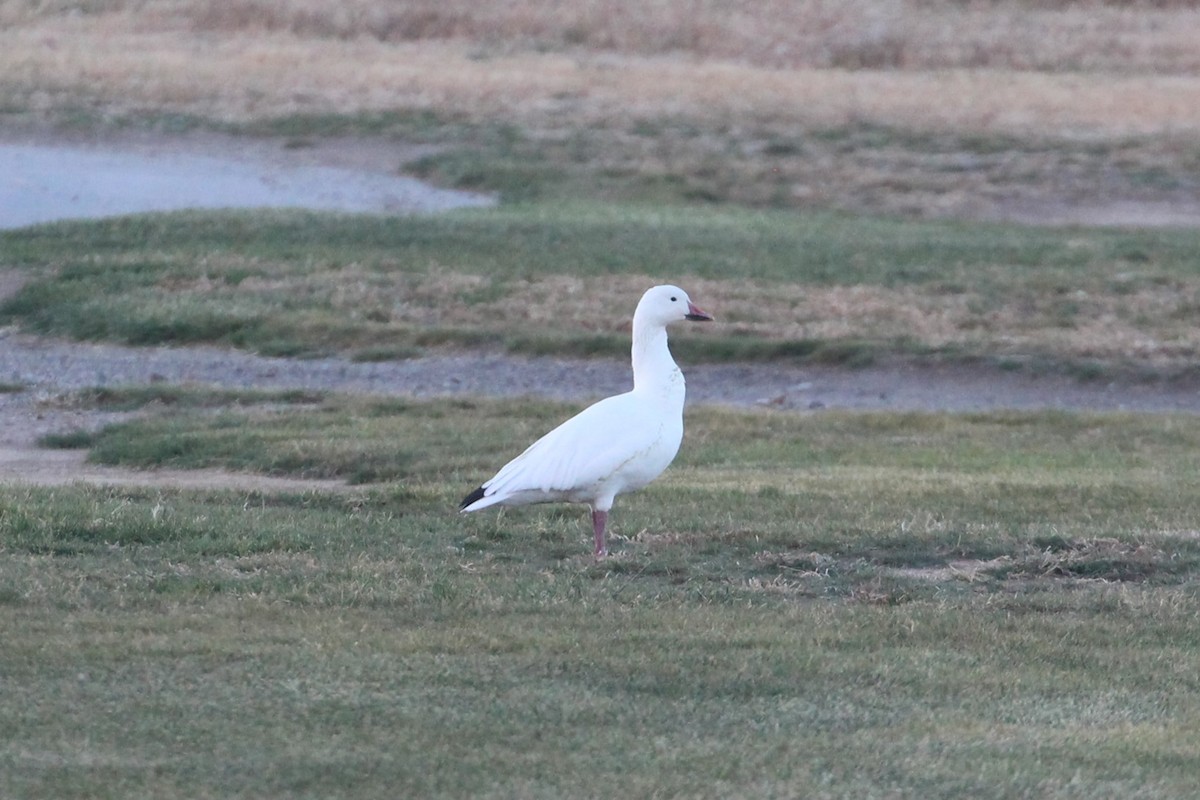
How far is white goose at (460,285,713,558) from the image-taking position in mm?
7980

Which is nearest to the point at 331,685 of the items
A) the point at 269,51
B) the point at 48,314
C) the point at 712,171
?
Result: the point at 48,314

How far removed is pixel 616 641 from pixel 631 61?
33.6 metres

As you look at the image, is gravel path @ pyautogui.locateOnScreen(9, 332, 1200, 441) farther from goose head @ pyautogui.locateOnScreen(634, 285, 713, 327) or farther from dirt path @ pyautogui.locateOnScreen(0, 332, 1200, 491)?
goose head @ pyautogui.locateOnScreen(634, 285, 713, 327)

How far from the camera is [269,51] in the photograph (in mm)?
37938

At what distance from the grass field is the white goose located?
335mm

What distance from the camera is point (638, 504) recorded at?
10.1m

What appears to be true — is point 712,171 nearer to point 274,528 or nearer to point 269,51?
point 269,51

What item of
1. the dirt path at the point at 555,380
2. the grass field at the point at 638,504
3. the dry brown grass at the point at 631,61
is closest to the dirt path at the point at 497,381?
the dirt path at the point at 555,380

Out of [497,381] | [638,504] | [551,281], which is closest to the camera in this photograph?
[638,504]

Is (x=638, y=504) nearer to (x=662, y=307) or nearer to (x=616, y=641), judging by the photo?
(x=662, y=307)

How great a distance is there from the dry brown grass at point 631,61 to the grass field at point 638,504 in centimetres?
43

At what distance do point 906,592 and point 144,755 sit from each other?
369cm

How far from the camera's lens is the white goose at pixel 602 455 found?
26.2ft

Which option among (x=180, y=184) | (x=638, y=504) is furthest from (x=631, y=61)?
(x=638, y=504)
